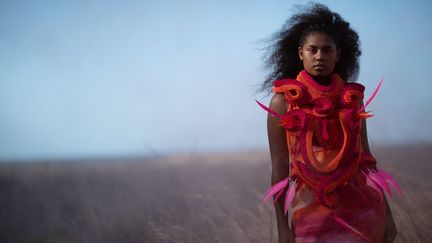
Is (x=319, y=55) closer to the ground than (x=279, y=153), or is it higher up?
higher up

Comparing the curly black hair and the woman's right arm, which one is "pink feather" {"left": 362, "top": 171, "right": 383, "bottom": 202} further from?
the curly black hair

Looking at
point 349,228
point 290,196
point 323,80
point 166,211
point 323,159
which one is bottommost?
point 166,211

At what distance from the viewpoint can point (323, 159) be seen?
7.16 feet

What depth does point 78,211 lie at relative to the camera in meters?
7.77

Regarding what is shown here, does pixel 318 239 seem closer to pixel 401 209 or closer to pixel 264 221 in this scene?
pixel 264 221

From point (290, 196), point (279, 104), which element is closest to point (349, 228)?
point (290, 196)

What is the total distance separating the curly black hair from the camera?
8.15 ft

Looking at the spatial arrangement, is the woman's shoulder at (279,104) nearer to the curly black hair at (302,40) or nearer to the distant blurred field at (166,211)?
the curly black hair at (302,40)

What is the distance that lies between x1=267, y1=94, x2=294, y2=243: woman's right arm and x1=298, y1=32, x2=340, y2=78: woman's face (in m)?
0.23

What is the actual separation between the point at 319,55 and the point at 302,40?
0.63 ft

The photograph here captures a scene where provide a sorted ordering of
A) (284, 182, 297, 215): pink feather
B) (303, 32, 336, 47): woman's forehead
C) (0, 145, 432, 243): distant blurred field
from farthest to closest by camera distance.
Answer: (0, 145, 432, 243): distant blurred field < (303, 32, 336, 47): woman's forehead < (284, 182, 297, 215): pink feather

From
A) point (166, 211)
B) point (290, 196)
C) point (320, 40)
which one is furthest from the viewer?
point (166, 211)

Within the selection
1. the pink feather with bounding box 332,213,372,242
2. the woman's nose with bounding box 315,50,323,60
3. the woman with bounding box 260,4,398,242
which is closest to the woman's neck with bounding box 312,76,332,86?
the woman with bounding box 260,4,398,242

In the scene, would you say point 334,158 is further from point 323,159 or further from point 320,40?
point 320,40
